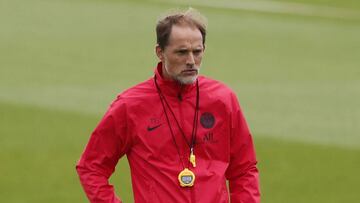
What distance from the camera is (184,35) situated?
6453mm

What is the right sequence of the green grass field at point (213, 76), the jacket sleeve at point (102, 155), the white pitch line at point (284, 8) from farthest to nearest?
the white pitch line at point (284, 8), the green grass field at point (213, 76), the jacket sleeve at point (102, 155)

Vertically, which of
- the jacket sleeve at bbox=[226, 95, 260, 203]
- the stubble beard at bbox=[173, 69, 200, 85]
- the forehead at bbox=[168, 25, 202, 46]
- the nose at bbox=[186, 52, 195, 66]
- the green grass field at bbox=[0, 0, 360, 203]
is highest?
the forehead at bbox=[168, 25, 202, 46]

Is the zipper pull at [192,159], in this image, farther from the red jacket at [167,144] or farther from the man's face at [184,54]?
the man's face at [184,54]

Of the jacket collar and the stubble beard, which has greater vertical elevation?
the stubble beard

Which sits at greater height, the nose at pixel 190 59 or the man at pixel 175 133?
the nose at pixel 190 59

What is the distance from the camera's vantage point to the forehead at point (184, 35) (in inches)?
253

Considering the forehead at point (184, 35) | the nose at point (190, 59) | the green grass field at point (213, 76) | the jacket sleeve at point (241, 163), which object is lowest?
the green grass field at point (213, 76)

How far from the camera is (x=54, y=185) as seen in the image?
11.7 m

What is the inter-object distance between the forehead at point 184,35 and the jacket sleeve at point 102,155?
50 centimetres

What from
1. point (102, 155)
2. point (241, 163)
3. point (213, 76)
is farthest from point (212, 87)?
point (213, 76)

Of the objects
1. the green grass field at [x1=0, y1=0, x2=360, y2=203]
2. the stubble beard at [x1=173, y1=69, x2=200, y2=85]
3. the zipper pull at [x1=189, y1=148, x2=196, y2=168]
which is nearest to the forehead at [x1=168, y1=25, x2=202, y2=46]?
the stubble beard at [x1=173, y1=69, x2=200, y2=85]

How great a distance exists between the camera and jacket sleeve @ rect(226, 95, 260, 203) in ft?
21.6

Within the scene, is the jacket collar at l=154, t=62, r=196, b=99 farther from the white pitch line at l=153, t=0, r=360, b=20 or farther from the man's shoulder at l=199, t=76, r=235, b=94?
the white pitch line at l=153, t=0, r=360, b=20

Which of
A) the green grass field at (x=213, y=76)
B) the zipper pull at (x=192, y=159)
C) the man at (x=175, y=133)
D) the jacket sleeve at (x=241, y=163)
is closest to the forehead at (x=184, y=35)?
the man at (x=175, y=133)
